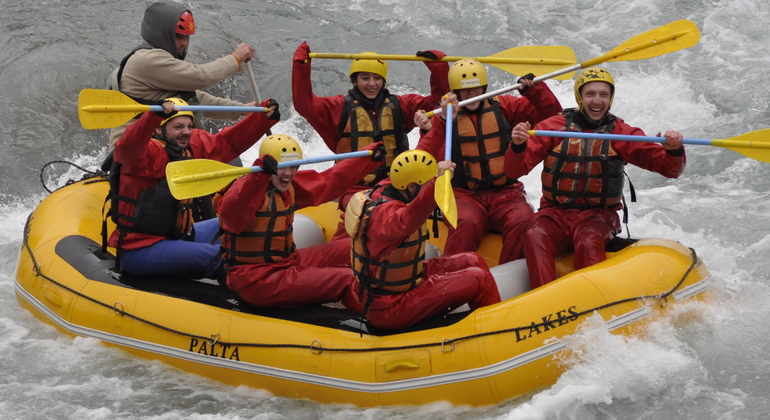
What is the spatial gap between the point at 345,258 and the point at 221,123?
3.97 m

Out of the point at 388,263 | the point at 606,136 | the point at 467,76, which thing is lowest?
the point at 388,263

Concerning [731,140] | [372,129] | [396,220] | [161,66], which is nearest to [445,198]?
[396,220]

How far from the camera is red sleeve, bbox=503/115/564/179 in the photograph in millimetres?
4875

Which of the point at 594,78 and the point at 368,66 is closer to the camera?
the point at 594,78

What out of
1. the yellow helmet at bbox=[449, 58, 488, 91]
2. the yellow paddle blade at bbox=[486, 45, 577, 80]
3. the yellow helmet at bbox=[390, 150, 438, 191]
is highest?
the yellow paddle blade at bbox=[486, 45, 577, 80]

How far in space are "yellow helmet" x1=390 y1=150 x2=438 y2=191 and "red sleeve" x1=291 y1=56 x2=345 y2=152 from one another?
4.96 ft

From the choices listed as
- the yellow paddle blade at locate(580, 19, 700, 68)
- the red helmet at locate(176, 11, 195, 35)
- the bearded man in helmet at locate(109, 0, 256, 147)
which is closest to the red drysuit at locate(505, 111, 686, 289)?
the yellow paddle blade at locate(580, 19, 700, 68)

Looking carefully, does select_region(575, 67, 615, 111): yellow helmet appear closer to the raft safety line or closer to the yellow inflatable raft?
the yellow inflatable raft

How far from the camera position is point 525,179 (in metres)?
7.98

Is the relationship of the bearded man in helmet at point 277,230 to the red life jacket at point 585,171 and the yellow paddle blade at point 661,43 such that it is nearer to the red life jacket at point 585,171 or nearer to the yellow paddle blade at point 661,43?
the red life jacket at point 585,171

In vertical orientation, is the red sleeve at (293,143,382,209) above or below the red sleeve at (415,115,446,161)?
below

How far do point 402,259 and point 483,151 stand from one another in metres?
1.19

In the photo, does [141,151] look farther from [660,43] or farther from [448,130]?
[660,43]

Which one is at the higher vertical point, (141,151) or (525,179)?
(141,151)
